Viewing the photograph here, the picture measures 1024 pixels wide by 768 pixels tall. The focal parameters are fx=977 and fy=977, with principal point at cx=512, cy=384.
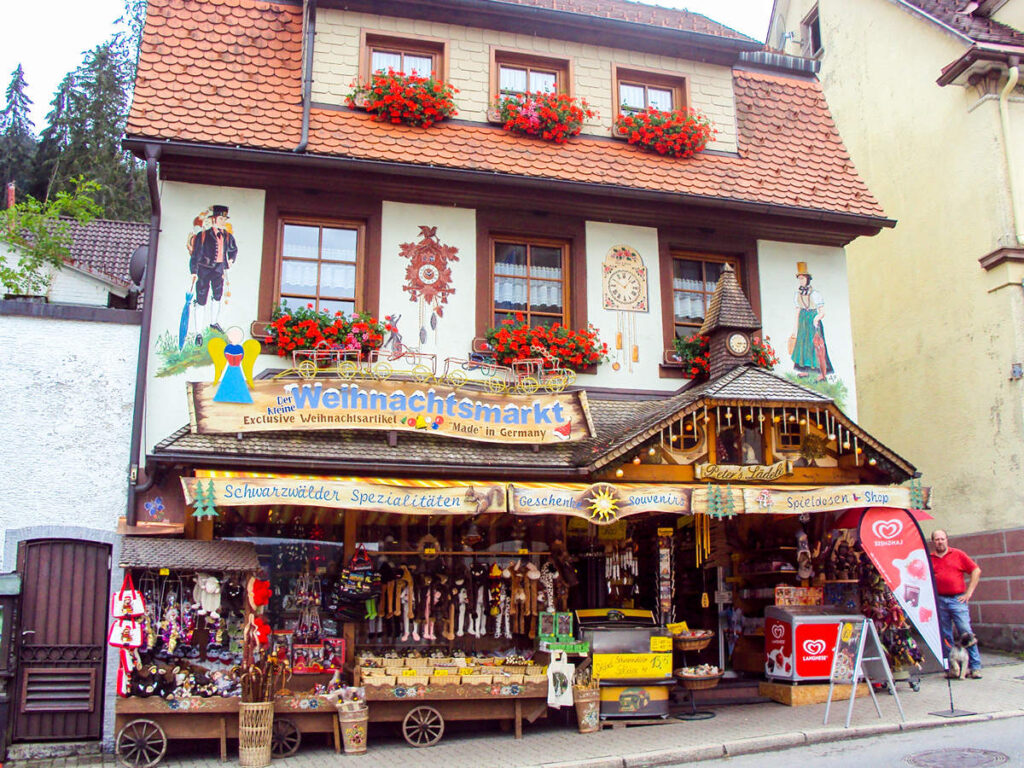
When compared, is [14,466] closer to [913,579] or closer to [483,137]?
[483,137]

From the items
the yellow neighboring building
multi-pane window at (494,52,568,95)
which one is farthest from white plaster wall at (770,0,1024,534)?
multi-pane window at (494,52,568,95)

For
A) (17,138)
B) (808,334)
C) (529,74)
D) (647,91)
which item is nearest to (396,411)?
(529,74)

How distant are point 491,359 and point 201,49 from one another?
559 cm

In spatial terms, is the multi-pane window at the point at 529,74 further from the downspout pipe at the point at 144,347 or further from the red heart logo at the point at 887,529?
the red heart logo at the point at 887,529

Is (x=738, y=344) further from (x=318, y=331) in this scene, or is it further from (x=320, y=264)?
(x=320, y=264)

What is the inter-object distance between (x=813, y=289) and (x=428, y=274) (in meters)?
5.52

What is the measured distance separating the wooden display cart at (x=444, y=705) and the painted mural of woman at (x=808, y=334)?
5835mm

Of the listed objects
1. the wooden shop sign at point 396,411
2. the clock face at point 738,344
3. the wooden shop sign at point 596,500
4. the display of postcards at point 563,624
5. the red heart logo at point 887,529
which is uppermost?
the clock face at point 738,344

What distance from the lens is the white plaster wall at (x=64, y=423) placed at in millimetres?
10422

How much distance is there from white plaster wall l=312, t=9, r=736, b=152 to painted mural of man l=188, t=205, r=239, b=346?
2314 mm

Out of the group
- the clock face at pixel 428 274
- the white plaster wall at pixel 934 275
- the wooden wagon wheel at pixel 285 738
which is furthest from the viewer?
the white plaster wall at pixel 934 275

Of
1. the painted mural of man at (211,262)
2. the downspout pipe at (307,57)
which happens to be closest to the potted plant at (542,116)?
the downspout pipe at (307,57)

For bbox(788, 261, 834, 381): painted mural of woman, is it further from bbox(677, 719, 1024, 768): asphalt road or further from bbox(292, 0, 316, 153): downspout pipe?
bbox(292, 0, 316, 153): downspout pipe

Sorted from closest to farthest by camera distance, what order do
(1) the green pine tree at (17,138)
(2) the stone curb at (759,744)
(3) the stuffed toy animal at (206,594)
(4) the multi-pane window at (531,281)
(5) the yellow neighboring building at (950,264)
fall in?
(2) the stone curb at (759,744) < (3) the stuffed toy animal at (206,594) < (4) the multi-pane window at (531,281) < (5) the yellow neighboring building at (950,264) < (1) the green pine tree at (17,138)
